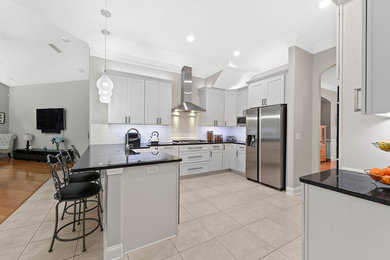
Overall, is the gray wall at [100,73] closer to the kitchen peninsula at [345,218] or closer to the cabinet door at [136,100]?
the cabinet door at [136,100]

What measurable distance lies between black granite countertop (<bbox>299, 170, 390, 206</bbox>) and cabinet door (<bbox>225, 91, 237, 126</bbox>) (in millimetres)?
3640

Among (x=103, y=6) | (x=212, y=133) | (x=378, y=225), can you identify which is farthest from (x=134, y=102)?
(x=378, y=225)

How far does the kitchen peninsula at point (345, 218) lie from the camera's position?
0.88 meters

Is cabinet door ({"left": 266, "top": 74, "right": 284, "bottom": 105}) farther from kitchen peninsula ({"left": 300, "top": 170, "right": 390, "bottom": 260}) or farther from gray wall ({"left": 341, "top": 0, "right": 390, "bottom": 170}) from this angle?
kitchen peninsula ({"left": 300, "top": 170, "right": 390, "bottom": 260})

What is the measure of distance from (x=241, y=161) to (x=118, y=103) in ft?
11.3

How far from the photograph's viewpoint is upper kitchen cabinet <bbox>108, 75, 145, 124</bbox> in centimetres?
370

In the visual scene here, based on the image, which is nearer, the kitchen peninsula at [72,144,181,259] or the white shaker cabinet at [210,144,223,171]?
the kitchen peninsula at [72,144,181,259]

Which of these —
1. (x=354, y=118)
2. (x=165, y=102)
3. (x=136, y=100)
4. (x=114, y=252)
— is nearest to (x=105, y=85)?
(x=136, y=100)

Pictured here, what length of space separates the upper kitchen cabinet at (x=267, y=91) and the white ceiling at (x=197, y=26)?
0.75m

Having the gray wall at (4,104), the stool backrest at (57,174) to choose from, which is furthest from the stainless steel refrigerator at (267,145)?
the gray wall at (4,104)

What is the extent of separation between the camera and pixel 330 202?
106 cm

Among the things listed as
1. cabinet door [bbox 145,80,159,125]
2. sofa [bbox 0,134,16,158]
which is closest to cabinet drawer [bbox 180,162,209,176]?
cabinet door [bbox 145,80,159,125]

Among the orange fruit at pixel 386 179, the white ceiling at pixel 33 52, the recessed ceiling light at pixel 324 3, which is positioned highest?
the white ceiling at pixel 33 52

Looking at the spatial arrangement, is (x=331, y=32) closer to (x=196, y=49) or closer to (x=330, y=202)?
(x=196, y=49)
